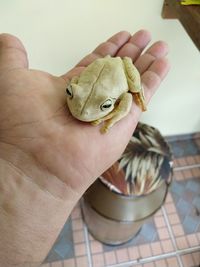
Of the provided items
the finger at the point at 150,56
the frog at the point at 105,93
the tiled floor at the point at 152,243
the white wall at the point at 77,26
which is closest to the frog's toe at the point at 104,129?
the frog at the point at 105,93

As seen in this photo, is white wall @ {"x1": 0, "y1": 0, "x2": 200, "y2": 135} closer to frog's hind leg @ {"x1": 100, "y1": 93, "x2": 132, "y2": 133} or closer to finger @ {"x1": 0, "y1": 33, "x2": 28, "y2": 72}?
finger @ {"x1": 0, "y1": 33, "x2": 28, "y2": 72}

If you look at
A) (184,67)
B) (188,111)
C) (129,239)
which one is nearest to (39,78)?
(184,67)

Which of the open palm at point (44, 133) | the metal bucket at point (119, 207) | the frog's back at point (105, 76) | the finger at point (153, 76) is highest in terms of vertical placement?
the frog's back at point (105, 76)

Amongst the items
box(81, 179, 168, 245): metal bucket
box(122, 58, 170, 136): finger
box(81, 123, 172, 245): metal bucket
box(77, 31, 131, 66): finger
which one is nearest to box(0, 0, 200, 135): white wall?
box(77, 31, 131, 66): finger

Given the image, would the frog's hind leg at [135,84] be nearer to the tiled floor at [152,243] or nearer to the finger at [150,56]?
the finger at [150,56]

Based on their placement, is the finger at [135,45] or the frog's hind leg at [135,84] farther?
the finger at [135,45]

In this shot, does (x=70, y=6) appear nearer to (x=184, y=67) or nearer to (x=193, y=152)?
(x=184, y=67)
